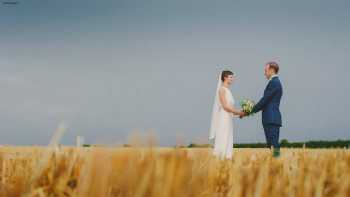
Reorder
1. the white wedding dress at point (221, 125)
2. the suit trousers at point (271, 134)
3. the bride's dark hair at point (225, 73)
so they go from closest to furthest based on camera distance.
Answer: the suit trousers at point (271, 134), the bride's dark hair at point (225, 73), the white wedding dress at point (221, 125)

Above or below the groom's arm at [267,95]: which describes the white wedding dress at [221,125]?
below

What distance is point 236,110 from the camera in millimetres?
13547

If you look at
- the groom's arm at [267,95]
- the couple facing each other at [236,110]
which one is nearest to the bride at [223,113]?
the couple facing each other at [236,110]

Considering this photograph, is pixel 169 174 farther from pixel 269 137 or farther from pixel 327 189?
pixel 269 137

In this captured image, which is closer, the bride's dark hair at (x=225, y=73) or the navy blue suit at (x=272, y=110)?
the navy blue suit at (x=272, y=110)

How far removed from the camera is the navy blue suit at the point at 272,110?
1280cm

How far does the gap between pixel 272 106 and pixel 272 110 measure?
9 cm

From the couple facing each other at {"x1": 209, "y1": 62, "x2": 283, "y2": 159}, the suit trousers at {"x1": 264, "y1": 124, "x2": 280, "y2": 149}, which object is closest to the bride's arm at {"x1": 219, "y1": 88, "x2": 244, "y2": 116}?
the couple facing each other at {"x1": 209, "y1": 62, "x2": 283, "y2": 159}

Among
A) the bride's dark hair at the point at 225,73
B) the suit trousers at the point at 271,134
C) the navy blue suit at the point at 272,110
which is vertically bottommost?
the suit trousers at the point at 271,134

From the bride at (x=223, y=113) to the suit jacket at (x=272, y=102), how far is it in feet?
2.37

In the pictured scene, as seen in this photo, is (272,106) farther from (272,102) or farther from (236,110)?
(236,110)

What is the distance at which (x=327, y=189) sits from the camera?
2.81 metres

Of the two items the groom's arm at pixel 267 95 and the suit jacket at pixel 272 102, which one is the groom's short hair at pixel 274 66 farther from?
the groom's arm at pixel 267 95

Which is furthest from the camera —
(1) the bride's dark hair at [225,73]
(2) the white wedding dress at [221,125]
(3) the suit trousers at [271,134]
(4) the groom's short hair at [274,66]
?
(2) the white wedding dress at [221,125]
